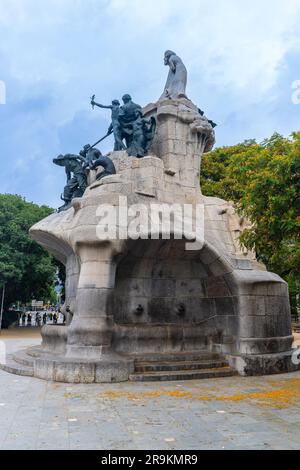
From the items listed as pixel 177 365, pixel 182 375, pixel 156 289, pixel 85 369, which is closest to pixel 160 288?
pixel 156 289

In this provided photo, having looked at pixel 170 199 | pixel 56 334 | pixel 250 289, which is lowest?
pixel 56 334

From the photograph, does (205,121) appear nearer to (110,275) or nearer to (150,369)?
(110,275)

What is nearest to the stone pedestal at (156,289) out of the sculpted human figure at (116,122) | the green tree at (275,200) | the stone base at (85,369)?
the stone base at (85,369)

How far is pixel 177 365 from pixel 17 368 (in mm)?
4025

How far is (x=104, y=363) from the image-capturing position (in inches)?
400

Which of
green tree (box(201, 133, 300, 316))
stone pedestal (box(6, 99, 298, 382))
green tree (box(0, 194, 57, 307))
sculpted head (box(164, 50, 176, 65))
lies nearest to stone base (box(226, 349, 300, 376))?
stone pedestal (box(6, 99, 298, 382))

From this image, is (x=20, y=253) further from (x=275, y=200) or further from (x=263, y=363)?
(x=275, y=200)

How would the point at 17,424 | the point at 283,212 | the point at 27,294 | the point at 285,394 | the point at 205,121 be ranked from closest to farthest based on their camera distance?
the point at 17,424 < the point at 285,394 < the point at 283,212 < the point at 205,121 < the point at 27,294

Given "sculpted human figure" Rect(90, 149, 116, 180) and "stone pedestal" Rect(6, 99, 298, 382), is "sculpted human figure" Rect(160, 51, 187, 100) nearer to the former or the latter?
"stone pedestal" Rect(6, 99, 298, 382)

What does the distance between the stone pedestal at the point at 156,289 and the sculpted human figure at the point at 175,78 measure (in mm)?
1821

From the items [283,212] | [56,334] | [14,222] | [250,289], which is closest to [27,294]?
[14,222]

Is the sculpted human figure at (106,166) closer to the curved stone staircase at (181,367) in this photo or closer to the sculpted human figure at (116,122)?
the sculpted human figure at (116,122)

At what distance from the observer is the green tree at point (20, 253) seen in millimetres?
32125

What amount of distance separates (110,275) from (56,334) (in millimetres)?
2664
